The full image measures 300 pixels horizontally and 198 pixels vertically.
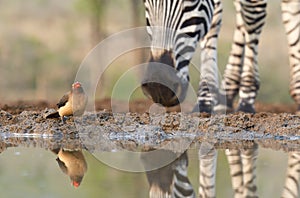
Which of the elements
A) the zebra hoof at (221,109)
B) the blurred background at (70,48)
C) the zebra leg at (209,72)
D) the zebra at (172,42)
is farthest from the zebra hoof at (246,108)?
the blurred background at (70,48)

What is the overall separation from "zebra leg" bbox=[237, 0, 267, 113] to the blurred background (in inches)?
175

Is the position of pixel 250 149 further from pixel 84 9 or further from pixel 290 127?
pixel 84 9

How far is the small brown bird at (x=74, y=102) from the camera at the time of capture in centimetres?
845

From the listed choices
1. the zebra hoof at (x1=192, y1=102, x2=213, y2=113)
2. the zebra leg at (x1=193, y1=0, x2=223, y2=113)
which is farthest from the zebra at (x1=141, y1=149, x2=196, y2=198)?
the zebra leg at (x1=193, y1=0, x2=223, y2=113)

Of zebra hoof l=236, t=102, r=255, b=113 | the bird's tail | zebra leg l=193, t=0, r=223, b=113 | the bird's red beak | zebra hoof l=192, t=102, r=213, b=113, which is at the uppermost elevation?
zebra leg l=193, t=0, r=223, b=113

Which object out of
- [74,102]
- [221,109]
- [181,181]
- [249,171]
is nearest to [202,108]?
[221,109]

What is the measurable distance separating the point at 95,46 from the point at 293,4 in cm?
590

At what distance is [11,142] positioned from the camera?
838 centimetres

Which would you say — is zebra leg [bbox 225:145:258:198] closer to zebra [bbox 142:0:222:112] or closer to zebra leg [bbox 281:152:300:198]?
zebra leg [bbox 281:152:300:198]

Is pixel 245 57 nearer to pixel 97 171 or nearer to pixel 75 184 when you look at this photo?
pixel 97 171

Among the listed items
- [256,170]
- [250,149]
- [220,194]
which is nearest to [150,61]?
[250,149]

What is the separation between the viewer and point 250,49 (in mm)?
11258

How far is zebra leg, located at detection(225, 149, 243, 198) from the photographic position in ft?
20.7

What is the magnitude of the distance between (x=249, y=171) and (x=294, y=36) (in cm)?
432
